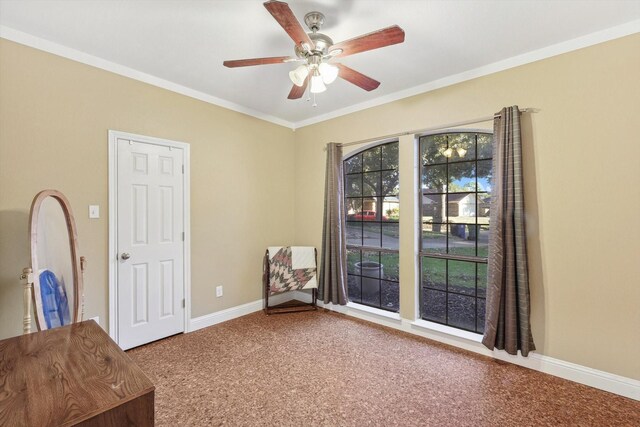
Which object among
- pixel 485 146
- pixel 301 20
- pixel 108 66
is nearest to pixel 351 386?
pixel 485 146

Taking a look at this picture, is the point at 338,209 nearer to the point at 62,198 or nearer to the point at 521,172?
the point at 521,172

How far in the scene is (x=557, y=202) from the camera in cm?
235

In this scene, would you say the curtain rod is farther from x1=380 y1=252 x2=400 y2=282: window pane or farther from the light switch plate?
the light switch plate

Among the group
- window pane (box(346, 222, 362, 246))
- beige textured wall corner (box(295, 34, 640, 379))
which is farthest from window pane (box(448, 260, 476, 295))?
window pane (box(346, 222, 362, 246))

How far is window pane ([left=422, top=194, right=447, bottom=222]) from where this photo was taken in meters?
3.08

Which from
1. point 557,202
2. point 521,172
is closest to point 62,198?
point 521,172

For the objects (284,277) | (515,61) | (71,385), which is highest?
(515,61)

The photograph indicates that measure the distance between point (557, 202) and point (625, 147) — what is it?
0.54 m

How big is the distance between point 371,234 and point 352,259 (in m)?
0.45

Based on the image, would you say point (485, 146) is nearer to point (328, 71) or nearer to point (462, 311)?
point (462, 311)

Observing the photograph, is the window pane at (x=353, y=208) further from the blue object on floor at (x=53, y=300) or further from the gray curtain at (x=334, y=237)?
the blue object on floor at (x=53, y=300)

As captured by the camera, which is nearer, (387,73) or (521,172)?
(521,172)

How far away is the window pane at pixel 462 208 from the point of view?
2.91 meters

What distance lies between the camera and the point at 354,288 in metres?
3.88
